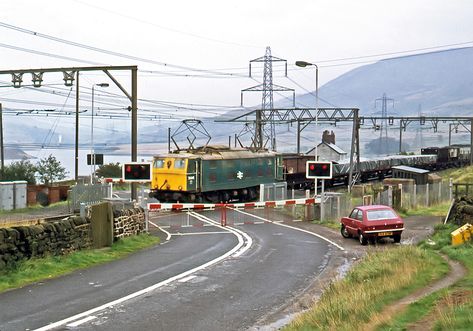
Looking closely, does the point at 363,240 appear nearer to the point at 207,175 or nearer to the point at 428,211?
the point at 428,211

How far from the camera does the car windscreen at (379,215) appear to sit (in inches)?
878

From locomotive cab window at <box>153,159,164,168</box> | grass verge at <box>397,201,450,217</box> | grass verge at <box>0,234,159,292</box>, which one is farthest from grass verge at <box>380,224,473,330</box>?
locomotive cab window at <box>153,159,164,168</box>

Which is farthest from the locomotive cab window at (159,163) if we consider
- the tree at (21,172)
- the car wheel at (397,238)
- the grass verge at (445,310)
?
the grass verge at (445,310)

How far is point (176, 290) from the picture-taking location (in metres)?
12.8

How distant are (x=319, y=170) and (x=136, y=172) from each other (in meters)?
10.1

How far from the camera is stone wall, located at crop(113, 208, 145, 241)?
64.7 feet

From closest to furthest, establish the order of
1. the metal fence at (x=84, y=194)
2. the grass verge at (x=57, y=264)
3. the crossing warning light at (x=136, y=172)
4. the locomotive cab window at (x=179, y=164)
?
the grass verge at (x=57, y=264)
the crossing warning light at (x=136, y=172)
the metal fence at (x=84, y=194)
the locomotive cab window at (x=179, y=164)

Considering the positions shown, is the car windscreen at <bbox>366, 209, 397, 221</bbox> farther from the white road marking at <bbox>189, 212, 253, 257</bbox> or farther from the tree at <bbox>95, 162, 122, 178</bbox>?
the tree at <bbox>95, 162, 122, 178</bbox>

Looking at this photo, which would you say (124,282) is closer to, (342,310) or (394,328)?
(342,310)

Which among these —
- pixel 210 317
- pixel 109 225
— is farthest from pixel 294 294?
pixel 109 225

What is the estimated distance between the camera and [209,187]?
130ft

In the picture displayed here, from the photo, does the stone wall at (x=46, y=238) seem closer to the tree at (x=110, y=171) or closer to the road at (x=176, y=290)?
the road at (x=176, y=290)

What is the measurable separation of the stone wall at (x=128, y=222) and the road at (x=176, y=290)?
4.57 feet

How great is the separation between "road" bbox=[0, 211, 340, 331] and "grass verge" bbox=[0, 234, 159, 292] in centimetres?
41
